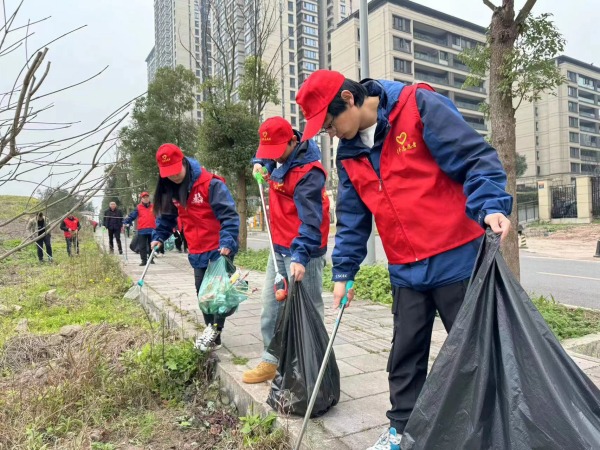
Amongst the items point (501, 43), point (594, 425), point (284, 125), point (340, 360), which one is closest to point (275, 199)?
point (284, 125)

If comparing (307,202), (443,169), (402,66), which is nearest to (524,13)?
(307,202)

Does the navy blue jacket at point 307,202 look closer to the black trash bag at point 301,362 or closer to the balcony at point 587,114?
the black trash bag at point 301,362

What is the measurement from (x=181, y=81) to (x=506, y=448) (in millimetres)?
17478

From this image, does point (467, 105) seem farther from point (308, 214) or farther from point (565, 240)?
point (308, 214)

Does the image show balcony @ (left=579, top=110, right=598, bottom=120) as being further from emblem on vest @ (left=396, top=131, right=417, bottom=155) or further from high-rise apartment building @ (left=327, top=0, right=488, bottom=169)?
emblem on vest @ (left=396, top=131, right=417, bottom=155)

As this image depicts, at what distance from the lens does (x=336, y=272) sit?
7.31 ft

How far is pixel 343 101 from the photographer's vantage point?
6.36ft

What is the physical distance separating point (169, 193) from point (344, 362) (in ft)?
6.24

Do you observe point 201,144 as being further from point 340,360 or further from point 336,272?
point 336,272

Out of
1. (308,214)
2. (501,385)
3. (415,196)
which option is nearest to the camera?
(501,385)

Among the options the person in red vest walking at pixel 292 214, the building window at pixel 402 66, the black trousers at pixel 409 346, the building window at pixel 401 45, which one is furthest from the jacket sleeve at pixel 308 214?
the building window at pixel 401 45

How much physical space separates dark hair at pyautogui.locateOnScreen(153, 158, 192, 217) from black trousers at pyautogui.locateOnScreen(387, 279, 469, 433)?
2020 mm

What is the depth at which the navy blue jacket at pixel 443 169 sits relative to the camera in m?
1.65

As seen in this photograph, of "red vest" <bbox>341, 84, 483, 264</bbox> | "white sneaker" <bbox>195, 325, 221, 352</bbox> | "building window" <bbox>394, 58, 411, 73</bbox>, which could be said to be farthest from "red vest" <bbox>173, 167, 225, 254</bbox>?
"building window" <bbox>394, 58, 411, 73</bbox>
